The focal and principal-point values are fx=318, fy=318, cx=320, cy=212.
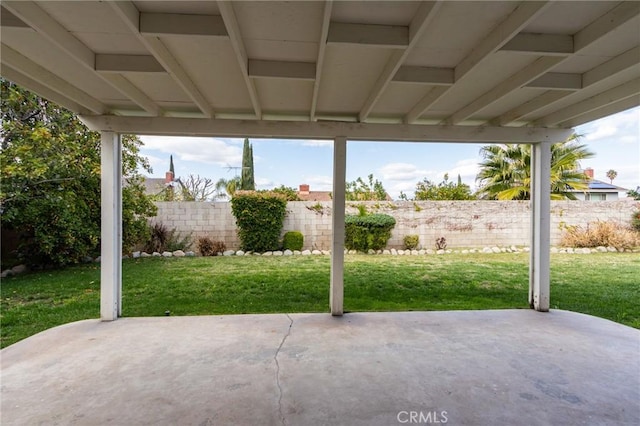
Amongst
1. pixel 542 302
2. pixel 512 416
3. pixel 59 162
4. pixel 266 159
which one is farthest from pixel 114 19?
pixel 266 159

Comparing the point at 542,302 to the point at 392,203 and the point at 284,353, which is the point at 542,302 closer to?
the point at 284,353

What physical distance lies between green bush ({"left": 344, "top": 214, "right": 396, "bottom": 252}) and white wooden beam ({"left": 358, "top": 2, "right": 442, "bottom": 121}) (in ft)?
16.3

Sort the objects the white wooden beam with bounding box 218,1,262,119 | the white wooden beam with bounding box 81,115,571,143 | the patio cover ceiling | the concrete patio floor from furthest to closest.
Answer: the white wooden beam with bounding box 81,115,571,143 → the concrete patio floor → the patio cover ceiling → the white wooden beam with bounding box 218,1,262,119

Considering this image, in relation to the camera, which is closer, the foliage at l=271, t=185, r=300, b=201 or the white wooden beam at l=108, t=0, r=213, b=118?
the white wooden beam at l=108, t=0, r=213, b=118

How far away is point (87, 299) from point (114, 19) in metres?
4.12

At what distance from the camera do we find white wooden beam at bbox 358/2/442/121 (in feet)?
5.66

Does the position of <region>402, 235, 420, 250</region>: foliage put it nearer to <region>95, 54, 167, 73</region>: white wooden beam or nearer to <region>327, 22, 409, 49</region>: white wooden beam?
<region>327, 22, 409, 49</region>: white wooden beam

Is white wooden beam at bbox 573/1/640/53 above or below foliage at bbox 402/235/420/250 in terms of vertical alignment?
above

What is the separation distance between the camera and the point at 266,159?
17.8 m

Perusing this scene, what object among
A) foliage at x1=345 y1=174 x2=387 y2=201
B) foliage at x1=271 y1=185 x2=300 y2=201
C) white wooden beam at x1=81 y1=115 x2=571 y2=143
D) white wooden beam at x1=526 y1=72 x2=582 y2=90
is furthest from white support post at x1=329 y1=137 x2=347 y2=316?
foliage at x1=345 y1=174 x2=387 y2=201

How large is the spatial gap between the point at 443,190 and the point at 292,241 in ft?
19.3

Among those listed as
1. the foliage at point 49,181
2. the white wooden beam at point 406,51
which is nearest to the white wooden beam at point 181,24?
the white wooden beam at point 406,51

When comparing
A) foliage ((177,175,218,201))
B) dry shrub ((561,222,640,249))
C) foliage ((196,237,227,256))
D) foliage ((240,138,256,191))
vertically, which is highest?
foliage ((240,138,256,191))

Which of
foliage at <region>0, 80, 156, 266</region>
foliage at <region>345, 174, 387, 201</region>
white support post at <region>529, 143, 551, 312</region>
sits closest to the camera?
white support post at <region>529, 143, 551, 312</region>
